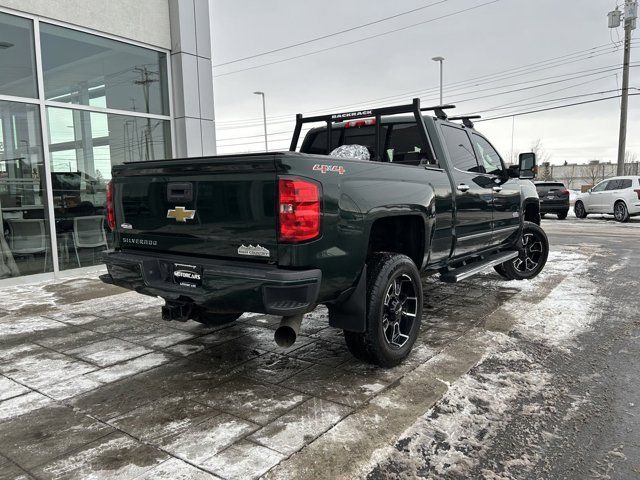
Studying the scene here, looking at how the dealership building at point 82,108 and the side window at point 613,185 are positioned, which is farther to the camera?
the side window at point 613,185

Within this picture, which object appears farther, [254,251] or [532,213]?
[532,213]

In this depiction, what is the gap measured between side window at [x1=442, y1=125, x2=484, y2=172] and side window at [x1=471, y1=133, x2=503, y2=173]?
0.70 ft

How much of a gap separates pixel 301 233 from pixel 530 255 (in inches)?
212

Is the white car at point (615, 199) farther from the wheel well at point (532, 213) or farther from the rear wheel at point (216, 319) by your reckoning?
the rear wheel at point (216, 319)

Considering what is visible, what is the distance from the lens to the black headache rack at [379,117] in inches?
188

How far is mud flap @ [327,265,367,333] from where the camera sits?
136 inches

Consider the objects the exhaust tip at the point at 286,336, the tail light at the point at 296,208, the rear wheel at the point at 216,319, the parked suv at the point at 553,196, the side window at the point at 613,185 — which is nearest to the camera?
the tail light at the point at 296,208

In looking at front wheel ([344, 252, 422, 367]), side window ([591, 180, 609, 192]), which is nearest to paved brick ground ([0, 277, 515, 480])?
front wheel ([344, 252, 422, 367])

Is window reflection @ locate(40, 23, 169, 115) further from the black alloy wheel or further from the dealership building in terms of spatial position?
the black alloy wheel

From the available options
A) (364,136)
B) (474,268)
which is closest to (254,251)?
(364,136)

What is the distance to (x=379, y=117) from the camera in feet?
16.8

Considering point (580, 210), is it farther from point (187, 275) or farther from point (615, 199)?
point (187, 275)

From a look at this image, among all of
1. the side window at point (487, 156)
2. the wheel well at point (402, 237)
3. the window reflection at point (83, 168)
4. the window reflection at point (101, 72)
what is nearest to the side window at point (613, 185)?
the side window at point (487, 156)

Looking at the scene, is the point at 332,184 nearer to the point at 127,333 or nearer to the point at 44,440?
the point at 44,440
